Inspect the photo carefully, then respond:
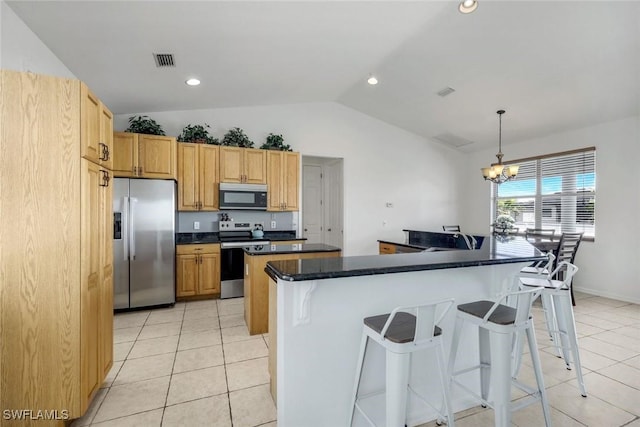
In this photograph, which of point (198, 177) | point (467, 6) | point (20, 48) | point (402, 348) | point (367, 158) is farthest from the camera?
point (367, 158)

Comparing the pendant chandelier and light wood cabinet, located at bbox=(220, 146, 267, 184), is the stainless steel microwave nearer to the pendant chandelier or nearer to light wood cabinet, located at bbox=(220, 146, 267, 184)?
light wood cabinet, located at bbox=(220, 146, 267, 184)

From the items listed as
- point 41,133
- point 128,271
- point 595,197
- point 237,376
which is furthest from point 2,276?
point 595,197

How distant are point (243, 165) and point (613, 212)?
5.57 meters

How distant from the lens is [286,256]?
10.3ft

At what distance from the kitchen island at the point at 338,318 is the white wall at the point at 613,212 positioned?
399cm

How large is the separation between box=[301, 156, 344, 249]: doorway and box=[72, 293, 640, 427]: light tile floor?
3001 millimetres

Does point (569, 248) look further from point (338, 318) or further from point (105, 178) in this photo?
point (105, 178)

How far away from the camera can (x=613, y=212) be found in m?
4.48

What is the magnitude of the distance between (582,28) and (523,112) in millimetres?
1851

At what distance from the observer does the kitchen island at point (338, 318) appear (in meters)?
1.52

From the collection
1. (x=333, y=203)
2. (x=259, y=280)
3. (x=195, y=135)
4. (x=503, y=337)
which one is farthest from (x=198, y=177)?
(x=503, y=337)

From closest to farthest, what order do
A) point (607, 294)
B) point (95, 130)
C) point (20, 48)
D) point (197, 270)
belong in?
point (95, 130) → point (20, 48) → point (197, 270) → point (607, 294)

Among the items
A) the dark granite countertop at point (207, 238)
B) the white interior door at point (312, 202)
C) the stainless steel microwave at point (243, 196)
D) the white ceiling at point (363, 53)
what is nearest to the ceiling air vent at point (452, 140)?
the white ceiling at point (363, 53)

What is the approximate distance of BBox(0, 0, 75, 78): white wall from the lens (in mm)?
2055
